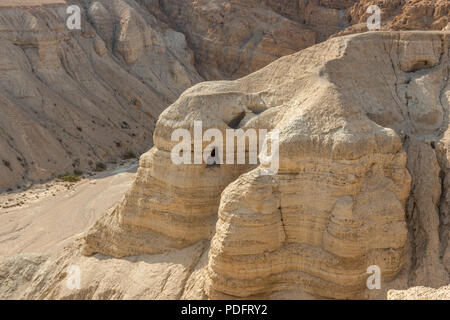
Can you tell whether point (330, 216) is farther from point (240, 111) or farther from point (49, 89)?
point (49, 89)

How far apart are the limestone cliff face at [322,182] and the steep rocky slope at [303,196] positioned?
2 centimetres

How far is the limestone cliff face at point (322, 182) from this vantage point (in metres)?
9.36

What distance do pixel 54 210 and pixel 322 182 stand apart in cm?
1872

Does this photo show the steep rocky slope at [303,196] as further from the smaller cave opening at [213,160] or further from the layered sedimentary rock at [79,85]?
the layered sedimentary rock at [79,85]

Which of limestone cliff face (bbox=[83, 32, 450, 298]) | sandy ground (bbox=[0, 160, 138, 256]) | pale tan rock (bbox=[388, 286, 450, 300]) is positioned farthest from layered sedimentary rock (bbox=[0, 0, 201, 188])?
pale tan rock (bbox=[388, 286, 450, 300])

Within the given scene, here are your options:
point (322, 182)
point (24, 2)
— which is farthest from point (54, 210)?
point (24, 2)

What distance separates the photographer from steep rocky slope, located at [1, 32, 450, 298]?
938 centimetres

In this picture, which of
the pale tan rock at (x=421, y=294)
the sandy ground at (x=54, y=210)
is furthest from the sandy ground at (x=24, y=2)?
the pale tan rock at (x=421, y=294)

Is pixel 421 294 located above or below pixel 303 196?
below

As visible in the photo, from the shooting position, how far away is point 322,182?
955 centimetres

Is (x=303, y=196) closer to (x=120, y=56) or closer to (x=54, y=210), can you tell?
(x=54, y=210)

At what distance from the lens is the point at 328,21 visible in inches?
1864

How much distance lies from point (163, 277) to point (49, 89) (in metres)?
28.5

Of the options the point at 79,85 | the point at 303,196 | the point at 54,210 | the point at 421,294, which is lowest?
the point at 54,210
